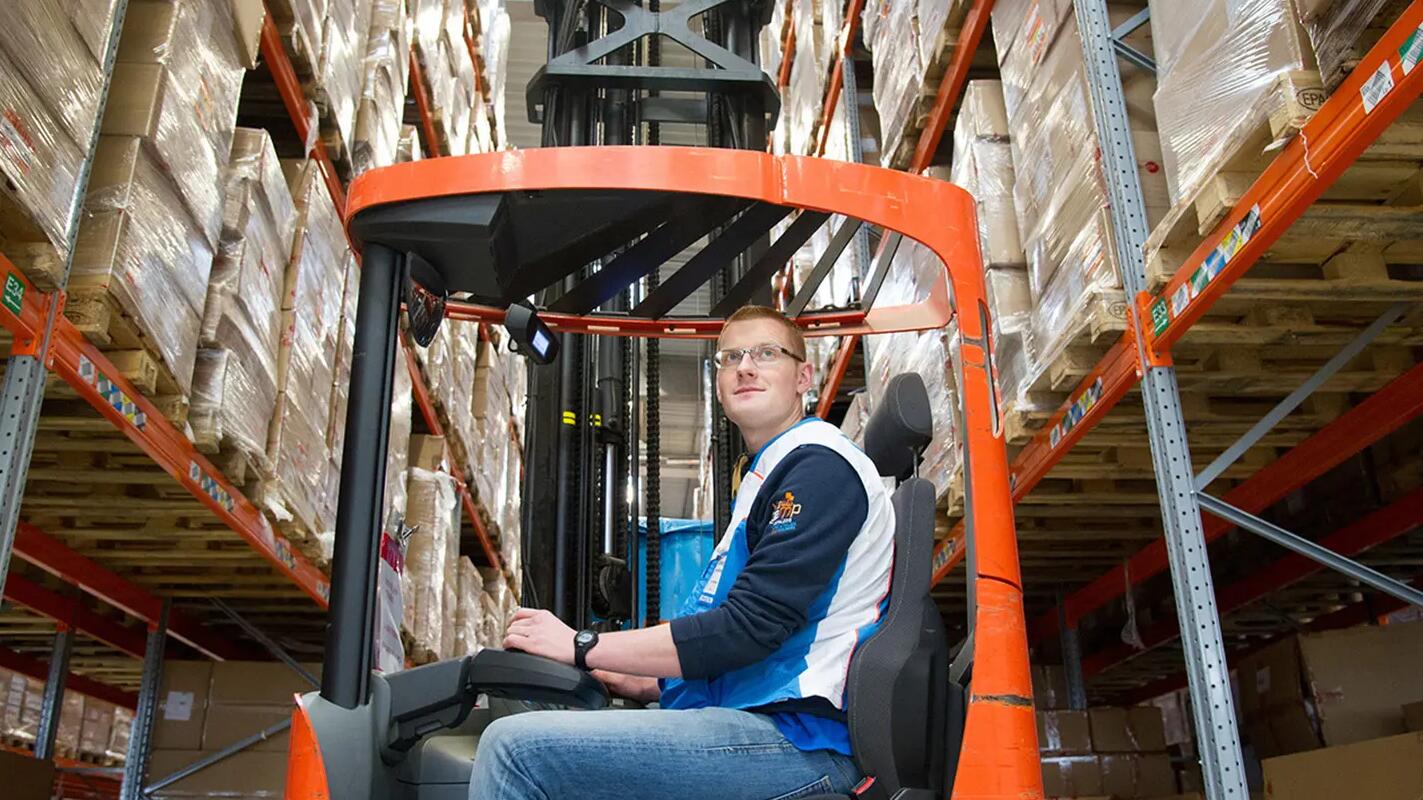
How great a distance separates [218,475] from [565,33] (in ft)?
6.46

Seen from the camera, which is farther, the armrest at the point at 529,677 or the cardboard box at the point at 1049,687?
the cardboard box at the point at 1049,687

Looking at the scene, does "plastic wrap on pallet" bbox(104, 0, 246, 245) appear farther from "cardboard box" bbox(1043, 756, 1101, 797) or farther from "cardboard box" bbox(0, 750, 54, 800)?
"cardboard box" bbox(1043, 756, 1101, 797)

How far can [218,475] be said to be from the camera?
4.22 metres

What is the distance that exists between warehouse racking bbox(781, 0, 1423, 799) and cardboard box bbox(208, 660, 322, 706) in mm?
3690

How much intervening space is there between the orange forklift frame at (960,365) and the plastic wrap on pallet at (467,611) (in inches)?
244

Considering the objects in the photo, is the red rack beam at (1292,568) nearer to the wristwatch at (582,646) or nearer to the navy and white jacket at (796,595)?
the navy and white jacket at (796,595)

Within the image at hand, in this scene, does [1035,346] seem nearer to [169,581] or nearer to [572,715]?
[572,715]

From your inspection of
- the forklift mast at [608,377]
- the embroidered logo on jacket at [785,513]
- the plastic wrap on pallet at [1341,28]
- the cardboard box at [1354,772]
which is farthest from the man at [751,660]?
the cardboard box at [1354,772]

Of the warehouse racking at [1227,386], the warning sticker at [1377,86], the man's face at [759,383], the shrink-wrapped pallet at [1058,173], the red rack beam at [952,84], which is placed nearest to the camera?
the man's face at [759,383]

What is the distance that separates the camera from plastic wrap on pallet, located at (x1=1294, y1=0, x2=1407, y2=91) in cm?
251

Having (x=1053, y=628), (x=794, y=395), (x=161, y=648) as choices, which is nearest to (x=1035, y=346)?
(x=794, y=395)

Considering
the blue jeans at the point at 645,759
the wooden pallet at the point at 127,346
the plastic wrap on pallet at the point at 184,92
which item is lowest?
the blue jeans at the point at 645,759

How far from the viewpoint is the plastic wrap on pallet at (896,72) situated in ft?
18.7

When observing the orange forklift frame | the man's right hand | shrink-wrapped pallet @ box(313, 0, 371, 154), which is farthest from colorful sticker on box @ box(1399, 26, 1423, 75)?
shrink-wrapped pallet @ box(313, 0, 371, 154)
